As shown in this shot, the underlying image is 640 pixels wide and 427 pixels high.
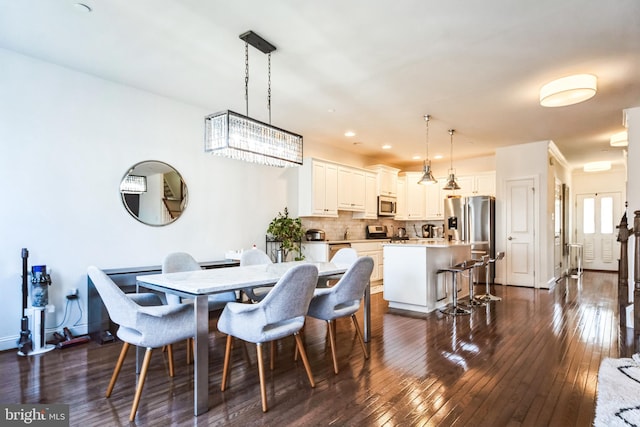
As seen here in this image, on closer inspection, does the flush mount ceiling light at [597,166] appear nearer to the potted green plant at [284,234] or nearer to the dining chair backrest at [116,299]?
the potted green plant at [284,234]

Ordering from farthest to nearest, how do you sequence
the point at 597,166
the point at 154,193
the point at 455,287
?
the point at 597,166, the point at 455,287, the point at 154,193

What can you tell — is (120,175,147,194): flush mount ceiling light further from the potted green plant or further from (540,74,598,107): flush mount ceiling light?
(540,74,598,107): flush mount ceiling light

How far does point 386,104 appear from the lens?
445cm

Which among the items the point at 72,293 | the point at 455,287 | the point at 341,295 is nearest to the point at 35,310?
the point at 72,293

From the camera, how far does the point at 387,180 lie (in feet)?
25.1

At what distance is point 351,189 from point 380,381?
454 cm

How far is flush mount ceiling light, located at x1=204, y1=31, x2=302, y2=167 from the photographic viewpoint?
279 cm

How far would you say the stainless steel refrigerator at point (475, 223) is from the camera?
267 inches

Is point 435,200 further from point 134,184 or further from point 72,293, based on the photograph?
point 72,293

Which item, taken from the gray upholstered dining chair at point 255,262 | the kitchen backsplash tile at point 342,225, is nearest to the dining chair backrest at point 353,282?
the gray upholstered dining chair at point 255,262

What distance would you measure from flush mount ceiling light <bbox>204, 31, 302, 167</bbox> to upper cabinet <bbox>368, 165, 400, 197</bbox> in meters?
4.36

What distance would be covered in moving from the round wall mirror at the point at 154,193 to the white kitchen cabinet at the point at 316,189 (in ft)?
7.12

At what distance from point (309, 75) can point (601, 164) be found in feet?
26.4

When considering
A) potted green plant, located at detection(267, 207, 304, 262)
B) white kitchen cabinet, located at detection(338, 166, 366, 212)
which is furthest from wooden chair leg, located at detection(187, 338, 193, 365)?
white kitchen cabinet, located at detection(338, 166, 366, 212)
